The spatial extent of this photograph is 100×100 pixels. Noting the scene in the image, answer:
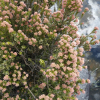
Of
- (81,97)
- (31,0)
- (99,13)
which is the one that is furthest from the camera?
(99,13)

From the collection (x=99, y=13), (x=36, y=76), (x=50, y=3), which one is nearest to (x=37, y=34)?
(x=36, y=76)

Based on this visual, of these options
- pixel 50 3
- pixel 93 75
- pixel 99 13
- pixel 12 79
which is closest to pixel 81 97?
pixel 93 75

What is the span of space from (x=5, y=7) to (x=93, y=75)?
574 cm

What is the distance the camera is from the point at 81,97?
14.7 feet

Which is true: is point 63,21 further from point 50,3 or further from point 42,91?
point 42,91

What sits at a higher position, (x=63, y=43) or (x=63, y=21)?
(x=63, y=21)

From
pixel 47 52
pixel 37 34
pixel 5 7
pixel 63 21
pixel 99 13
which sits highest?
pixel 99 13

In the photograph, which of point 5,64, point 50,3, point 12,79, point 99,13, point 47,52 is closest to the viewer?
point 5,64

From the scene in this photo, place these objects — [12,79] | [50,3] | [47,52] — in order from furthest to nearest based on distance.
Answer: [50,3], [47,52], [12,79]

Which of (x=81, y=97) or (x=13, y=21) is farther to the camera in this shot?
(x=81, y=97)

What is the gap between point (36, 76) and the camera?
2.25 metres

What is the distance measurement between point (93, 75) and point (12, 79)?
5318mm

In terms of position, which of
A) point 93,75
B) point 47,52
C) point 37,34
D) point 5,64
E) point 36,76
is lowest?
point 93,75

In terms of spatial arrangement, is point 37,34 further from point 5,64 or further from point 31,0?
point 31,0
